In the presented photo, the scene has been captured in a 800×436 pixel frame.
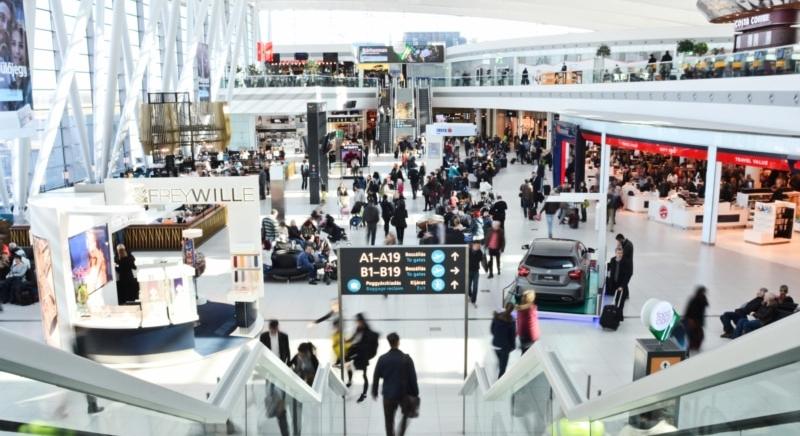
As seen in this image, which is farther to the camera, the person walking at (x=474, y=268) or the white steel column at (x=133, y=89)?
the white steel column at (x=133, y=89)

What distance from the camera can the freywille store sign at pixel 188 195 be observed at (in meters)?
10.9

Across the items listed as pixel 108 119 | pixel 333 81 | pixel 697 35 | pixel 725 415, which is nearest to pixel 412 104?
pixel 333 81

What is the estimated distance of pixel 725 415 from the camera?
2.24 metres

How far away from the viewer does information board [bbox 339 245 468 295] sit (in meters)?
8.22

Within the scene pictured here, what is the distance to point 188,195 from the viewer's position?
10914mm

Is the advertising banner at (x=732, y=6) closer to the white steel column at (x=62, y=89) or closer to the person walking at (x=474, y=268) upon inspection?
the person walking at (x=474, y=268)

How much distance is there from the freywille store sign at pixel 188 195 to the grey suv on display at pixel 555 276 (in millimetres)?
4685

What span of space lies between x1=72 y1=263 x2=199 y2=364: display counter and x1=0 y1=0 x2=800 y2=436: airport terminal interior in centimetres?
3

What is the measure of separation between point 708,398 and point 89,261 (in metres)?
10.9

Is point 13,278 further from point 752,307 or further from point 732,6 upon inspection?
point 732,6

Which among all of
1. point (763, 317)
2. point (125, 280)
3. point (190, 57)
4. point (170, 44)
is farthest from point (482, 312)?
point (190, 57)

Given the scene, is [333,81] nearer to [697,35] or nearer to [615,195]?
[697,35]

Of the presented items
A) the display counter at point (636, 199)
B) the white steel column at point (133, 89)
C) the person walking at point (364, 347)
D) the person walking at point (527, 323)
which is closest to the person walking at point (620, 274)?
the person walking at point (527, 323)

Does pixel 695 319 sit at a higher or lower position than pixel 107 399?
lower
